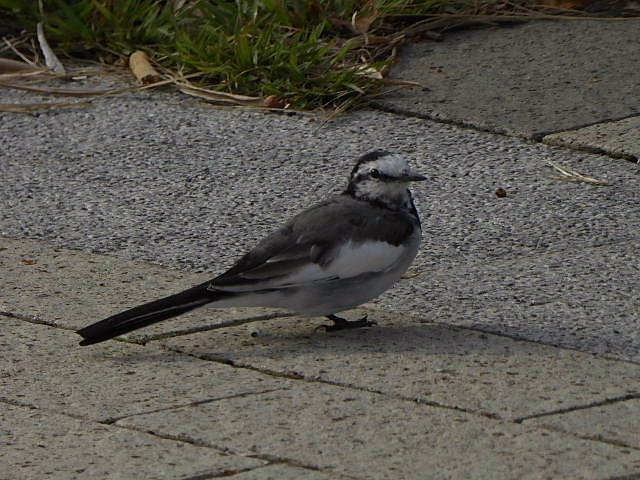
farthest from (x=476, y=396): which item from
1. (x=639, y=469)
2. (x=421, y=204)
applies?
(x=421, y=204)

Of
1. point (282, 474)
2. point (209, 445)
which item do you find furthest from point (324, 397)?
point (282, 474)

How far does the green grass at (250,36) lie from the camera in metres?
7.81

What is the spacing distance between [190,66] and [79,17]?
967mm

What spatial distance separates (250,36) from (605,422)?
184 inches

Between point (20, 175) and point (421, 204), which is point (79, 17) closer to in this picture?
point (20, 175)

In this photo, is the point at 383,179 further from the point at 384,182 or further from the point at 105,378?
the point at 105,378

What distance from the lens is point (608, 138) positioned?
7.00 metres

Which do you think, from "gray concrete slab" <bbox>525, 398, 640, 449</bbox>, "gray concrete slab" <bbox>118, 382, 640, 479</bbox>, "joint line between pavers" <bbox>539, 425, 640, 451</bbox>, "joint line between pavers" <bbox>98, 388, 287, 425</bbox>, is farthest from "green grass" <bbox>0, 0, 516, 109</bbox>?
"joint line between pavers" <bbox>539, 425, 640, 451</bbox>

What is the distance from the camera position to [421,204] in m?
6.43

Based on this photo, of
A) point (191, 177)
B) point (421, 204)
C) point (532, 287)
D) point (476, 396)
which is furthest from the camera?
point (191, 177)

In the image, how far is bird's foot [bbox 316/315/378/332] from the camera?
4.96 metres

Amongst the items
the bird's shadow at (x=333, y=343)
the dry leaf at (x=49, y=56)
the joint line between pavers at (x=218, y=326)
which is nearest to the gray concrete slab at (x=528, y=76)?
the dry leaf at (x=49, y=56)

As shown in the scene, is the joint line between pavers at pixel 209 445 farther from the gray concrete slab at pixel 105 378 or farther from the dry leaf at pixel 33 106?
the dry leaf at pixel 33 106

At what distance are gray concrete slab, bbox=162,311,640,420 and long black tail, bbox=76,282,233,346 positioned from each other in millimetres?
164
